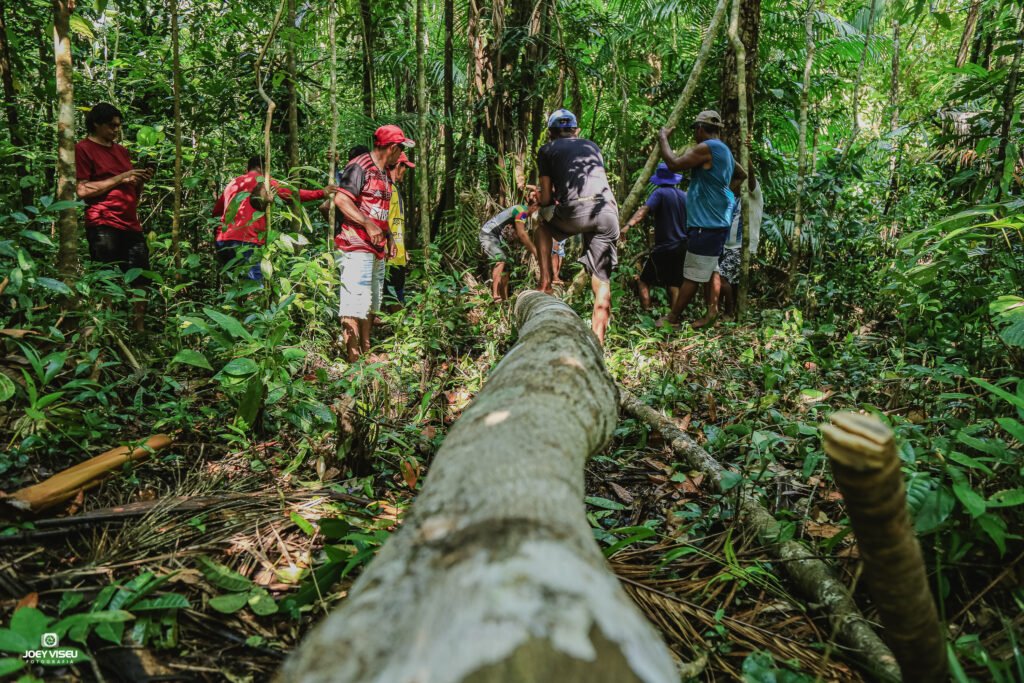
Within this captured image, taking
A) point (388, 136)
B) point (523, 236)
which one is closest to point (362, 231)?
point (388, 136)

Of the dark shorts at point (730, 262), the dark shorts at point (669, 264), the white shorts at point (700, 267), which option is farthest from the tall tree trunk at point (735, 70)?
the white shorts at point (700, 267)

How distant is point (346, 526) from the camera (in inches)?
75.0

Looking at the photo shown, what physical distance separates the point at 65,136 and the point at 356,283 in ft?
6.94

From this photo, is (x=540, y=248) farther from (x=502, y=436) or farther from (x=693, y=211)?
(x=502, y=436)

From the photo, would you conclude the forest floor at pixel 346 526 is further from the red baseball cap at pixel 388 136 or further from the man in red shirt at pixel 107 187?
the red baseball cap at pixel 388 136

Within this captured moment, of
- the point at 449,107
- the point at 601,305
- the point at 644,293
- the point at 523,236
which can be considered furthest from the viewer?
the point at 644,293

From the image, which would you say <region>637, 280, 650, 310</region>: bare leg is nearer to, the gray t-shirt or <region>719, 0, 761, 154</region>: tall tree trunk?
<region>719, 0, 761, 154</region>: tall tree trunk

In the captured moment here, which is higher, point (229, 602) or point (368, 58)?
point (368, 58)

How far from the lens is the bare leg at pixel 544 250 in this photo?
218 inches

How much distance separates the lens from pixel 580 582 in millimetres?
946

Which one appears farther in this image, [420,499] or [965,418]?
[965,418]

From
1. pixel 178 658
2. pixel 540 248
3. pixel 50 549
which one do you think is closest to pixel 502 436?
pixel 178 658

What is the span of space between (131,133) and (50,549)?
7051mm

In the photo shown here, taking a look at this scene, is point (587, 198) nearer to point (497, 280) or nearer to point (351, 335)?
point (497, 280)
